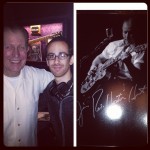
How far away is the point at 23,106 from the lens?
2.02m

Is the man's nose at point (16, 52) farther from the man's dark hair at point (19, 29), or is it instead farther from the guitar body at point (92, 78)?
the guitar body at point (92, 78)

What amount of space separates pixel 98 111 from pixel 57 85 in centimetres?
42

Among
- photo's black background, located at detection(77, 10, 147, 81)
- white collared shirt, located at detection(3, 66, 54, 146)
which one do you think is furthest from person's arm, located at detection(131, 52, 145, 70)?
white collared shirt, located at detection(3, 66, 54, 146)

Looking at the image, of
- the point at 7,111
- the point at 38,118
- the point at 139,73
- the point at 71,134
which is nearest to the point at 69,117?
the point at 71,134

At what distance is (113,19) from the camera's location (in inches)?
80.0

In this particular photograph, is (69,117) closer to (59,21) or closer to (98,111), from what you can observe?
(98,111)

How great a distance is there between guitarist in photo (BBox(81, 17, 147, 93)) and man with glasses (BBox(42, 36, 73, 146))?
174 mm

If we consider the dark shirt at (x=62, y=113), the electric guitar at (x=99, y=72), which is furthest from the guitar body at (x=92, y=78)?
the dark shirt at (x=62, y=113)

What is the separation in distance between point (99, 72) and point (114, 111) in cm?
36

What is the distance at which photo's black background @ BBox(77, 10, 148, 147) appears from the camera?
1989 millimetres

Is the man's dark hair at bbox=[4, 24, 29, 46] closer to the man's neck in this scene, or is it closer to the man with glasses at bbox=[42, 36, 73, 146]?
the man with glasses at bbox=[42, 36, 73, 146]

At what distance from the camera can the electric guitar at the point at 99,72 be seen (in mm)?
2012
